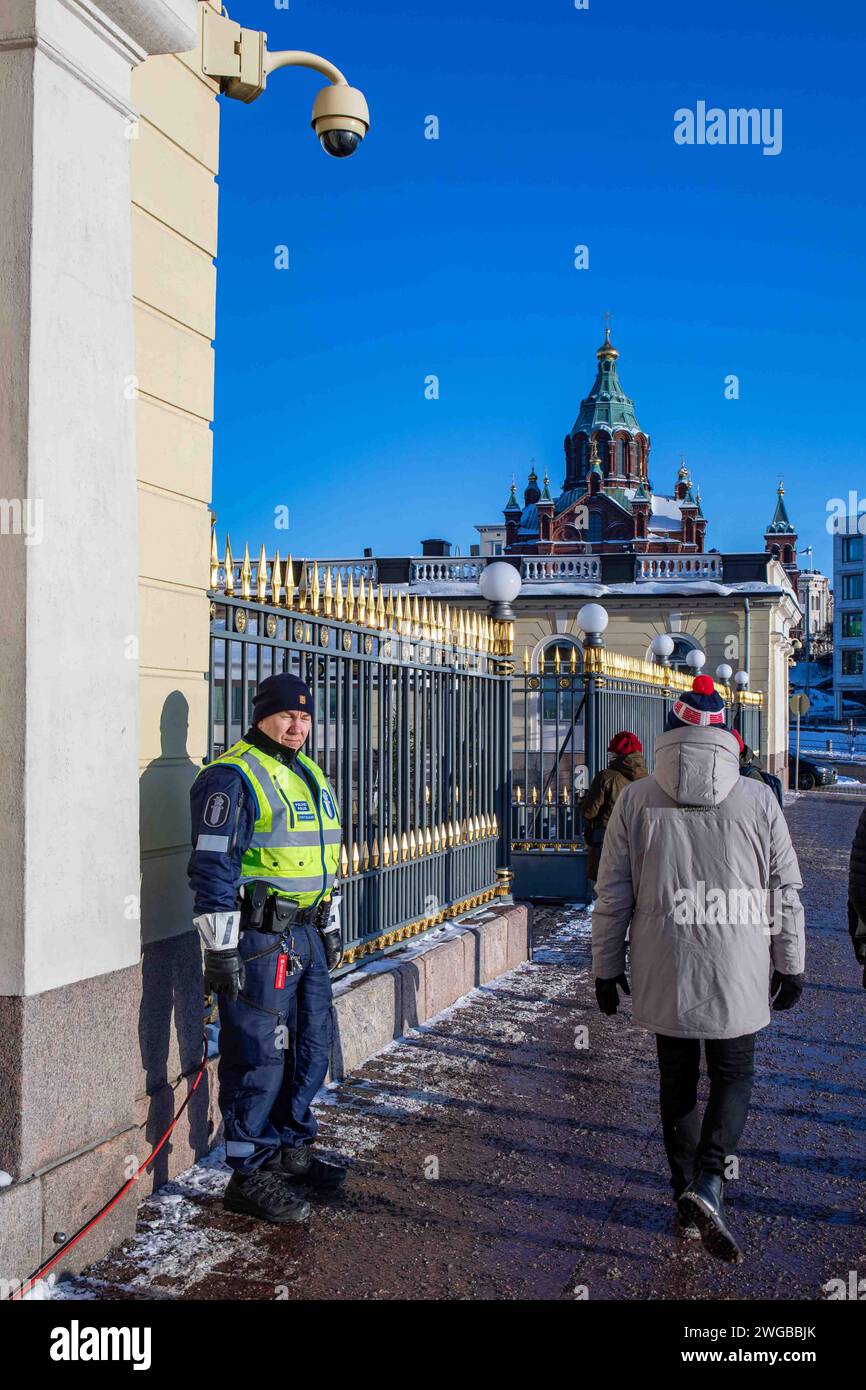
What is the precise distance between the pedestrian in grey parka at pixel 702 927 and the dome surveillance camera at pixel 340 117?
3.01 metres

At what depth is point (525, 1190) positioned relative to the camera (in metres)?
4.49

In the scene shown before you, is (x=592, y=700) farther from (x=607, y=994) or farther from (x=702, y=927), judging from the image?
(x=702, y=927)

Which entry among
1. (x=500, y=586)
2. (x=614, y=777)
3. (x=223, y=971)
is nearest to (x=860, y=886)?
(x=223, y=971)

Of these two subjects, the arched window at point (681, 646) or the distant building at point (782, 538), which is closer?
the arched window at point (681, 646)

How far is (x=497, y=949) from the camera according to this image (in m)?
8.20

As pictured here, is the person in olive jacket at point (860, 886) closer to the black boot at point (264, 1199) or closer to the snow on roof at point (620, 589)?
the black boot at point (264, 1199)

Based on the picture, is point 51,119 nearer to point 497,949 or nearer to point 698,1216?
point 698,1216

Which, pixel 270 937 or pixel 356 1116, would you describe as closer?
pixel 270 937

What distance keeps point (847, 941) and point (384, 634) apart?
5.54m

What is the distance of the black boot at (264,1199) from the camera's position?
412 cm

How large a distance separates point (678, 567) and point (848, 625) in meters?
63.4

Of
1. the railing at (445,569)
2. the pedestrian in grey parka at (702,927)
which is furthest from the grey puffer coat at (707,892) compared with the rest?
the railing at (445,569)

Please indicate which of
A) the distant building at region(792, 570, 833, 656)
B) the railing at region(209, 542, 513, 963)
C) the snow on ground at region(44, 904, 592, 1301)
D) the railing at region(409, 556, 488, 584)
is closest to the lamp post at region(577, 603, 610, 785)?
the railing at region(209, 542, 513, 963)

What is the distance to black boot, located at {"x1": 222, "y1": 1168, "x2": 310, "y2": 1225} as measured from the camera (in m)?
4.12
